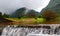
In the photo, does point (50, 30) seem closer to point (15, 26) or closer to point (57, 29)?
point (57, 29)

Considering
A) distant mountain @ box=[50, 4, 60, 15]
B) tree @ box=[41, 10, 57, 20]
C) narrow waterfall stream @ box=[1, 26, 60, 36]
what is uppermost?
distant mountain @ box=[50, 4, 60, 15]

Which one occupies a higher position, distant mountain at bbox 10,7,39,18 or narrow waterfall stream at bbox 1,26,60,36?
distant mountain at bbox 10,7,39,18

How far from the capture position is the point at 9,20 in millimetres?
2781

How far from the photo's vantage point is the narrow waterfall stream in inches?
100.0

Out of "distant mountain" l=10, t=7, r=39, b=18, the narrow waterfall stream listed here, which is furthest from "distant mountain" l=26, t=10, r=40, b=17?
the narrow waterfall stream

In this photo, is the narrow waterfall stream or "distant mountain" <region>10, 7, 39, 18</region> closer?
the narrow waterfall stream

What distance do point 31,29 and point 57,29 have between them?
1.32ft

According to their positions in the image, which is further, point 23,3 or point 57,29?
point 23,3

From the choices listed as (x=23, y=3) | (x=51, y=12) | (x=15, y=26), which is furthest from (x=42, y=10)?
(x=15, y=26)

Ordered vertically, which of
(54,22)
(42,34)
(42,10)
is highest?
(42,10)

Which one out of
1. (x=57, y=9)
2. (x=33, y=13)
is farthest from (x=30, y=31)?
(x=57, y=9)

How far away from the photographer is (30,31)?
2.62 metres

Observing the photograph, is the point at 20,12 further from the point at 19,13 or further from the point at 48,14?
the point at 48,14

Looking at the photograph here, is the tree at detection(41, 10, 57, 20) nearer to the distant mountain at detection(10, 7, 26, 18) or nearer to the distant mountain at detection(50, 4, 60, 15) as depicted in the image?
the distant mountain at detection(50, 4, 60, 15)
